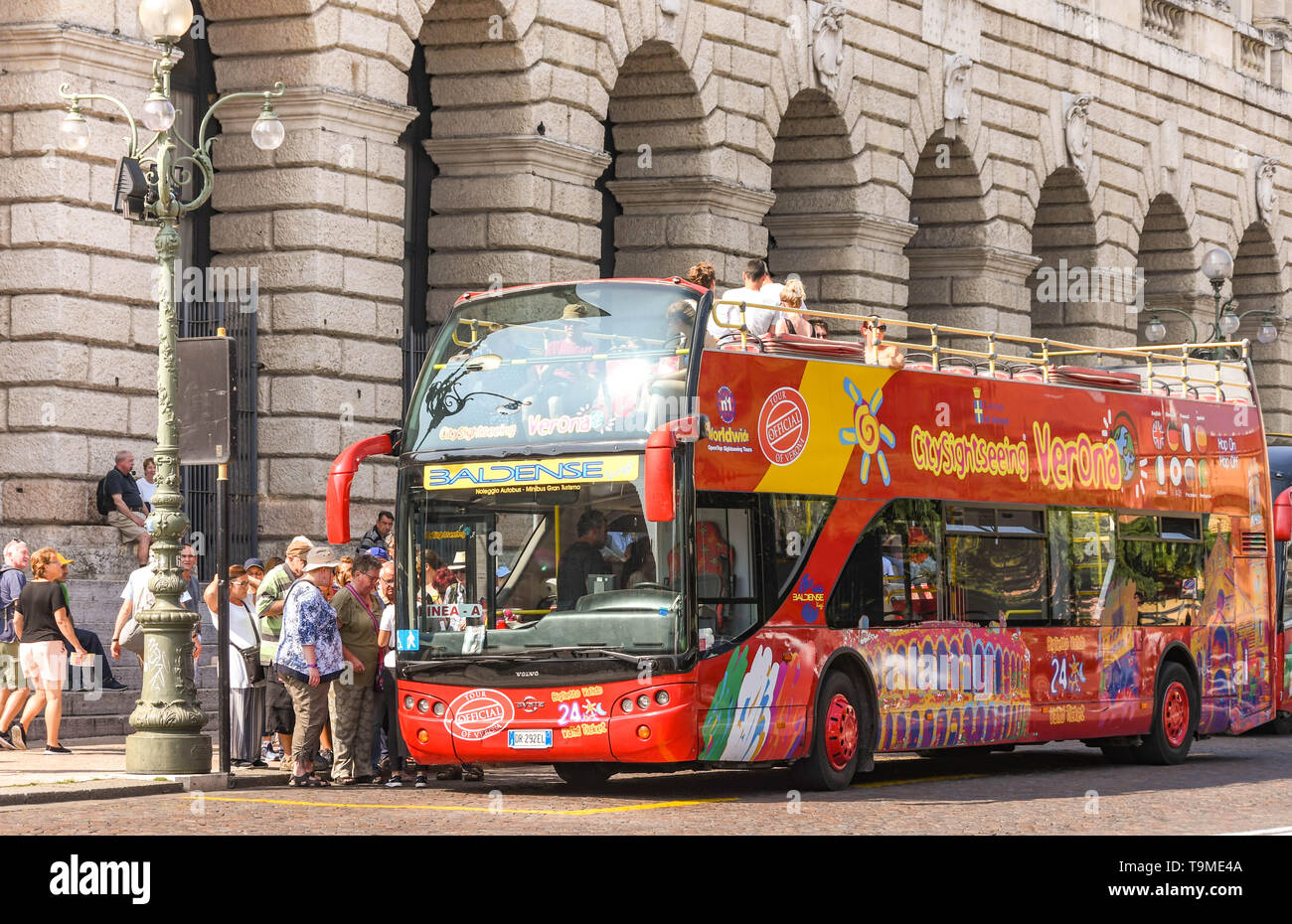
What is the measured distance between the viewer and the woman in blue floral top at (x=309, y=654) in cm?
1689

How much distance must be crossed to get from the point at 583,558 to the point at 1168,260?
28.0 meters

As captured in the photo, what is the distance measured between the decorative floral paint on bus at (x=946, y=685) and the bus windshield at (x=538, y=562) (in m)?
2.20

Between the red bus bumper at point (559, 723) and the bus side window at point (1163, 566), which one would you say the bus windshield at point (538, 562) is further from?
→ the bus side window at point (1163, 566)

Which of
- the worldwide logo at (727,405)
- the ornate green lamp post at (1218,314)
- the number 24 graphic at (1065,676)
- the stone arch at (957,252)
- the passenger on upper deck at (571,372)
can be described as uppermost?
the stone arch at (957,252)

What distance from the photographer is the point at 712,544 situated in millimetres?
15969

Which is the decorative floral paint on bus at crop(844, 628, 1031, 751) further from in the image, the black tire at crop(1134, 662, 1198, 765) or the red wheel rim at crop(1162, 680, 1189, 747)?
the red wheel rim at crop(1162, 680, 1189, 747)

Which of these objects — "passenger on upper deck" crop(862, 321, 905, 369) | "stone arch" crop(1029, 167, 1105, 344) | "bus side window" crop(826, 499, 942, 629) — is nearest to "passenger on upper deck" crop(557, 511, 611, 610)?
"bus side window" crop(826, 499, 942, 629)

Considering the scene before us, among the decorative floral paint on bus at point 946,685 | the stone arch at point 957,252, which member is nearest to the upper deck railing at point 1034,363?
the decorative floral paint on bus at point 946,685

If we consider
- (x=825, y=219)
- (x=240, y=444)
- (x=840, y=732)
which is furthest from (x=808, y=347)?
(x=825, y=219)

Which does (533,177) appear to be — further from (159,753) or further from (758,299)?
(159,753)

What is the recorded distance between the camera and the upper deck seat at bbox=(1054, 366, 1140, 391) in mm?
20250

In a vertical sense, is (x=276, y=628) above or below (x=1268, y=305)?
below

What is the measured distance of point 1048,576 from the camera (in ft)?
64.1

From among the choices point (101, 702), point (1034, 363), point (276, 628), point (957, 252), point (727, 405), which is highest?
point (957, 252)
